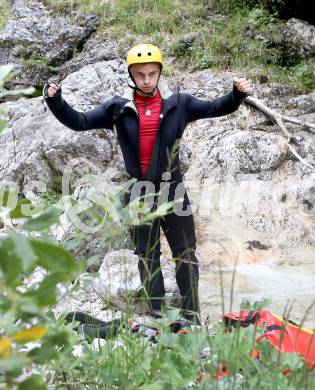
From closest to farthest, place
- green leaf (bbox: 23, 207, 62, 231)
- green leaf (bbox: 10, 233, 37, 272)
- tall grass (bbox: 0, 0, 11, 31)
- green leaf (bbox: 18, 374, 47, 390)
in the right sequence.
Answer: green leaf (bbox: 10, 233, 37, 272), green leaf (bbox: 18, 374, 47, 390), green leaf (bbox: 23, 207, 62, 231), tall grass (bbox: 0, 0, 11, 31)

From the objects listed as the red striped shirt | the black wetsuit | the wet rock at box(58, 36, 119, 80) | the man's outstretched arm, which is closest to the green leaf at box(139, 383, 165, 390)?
the black wetsuit

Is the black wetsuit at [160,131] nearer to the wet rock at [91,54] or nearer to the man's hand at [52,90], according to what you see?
the man's hand at [52,90]

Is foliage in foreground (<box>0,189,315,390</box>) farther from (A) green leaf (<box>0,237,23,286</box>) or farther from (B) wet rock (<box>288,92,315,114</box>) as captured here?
(B) wet rock (<box>288,92,315,114</box>)

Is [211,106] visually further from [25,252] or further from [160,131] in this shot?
[25,252]

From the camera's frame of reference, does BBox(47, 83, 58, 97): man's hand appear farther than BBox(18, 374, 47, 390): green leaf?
Yes

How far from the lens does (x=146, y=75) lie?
3.37 metres

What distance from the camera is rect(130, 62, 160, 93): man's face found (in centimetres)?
337

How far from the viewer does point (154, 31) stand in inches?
406

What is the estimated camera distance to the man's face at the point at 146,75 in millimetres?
3365

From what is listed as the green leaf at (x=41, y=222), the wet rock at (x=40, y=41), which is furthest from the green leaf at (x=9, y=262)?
the wet rock at (x=40, y=41)

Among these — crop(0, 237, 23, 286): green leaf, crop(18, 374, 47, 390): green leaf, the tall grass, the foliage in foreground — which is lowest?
the foliage in foreground

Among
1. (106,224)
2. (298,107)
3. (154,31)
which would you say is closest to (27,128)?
(298,107)

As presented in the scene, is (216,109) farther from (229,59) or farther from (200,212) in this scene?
(229,59)

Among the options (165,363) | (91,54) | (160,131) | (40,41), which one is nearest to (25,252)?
(165,363)
